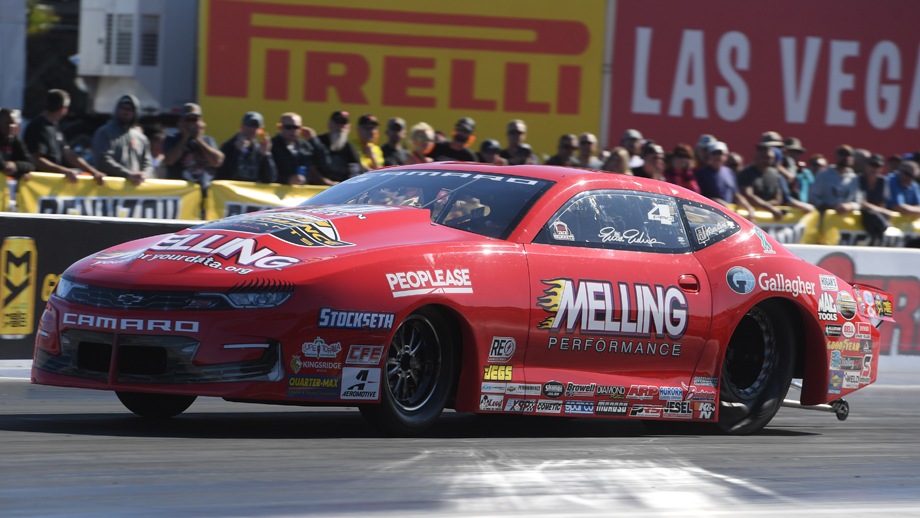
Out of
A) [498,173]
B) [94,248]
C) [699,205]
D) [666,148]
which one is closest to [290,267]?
[498,173]

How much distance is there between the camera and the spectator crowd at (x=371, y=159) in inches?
483

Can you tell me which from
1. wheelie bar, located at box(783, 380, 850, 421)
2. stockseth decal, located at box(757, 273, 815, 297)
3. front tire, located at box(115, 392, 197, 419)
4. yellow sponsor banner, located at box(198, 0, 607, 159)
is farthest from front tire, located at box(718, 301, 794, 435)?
yellow sponsor banner, located at box(198, 0, 607, 159)

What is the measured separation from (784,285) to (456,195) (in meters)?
2.14

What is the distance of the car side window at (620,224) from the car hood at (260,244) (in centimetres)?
61

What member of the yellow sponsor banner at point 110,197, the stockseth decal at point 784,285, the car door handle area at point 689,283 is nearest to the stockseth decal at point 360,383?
the car door handle area at point 689,283


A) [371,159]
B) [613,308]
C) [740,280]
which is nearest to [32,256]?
[371,159]

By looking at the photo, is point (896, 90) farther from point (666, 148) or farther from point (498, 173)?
point (498, 173)

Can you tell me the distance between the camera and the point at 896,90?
66.3 feet

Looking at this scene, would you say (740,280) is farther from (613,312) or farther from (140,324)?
(140,324)

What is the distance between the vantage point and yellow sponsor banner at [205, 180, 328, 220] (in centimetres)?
1259

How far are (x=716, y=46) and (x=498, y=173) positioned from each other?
12186mm

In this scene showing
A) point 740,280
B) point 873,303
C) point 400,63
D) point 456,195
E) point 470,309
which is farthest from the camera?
point 400,63

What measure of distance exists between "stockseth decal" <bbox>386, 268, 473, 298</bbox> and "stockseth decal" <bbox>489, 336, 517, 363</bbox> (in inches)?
12.3

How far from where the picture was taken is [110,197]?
12195 mm
